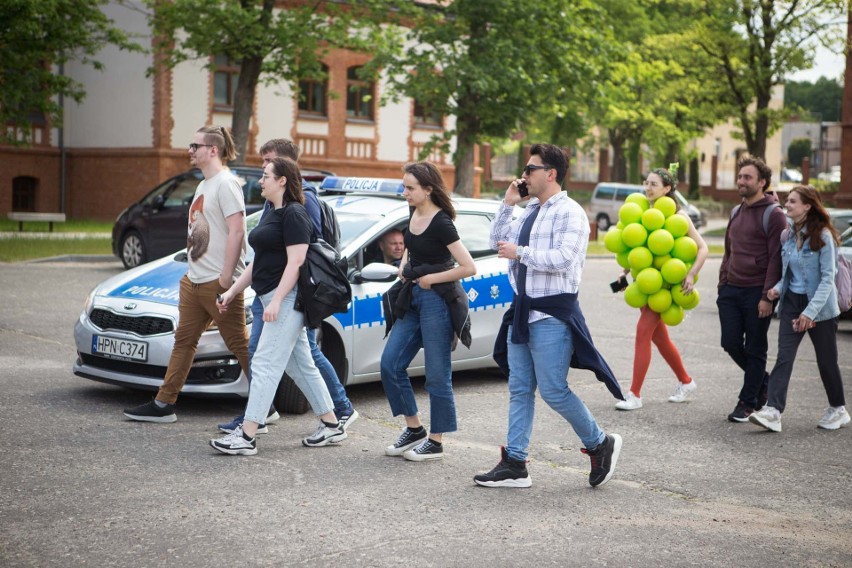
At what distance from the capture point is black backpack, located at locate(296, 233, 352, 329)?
683 cm

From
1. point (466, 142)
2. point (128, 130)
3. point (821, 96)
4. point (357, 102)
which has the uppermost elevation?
point (821, 96)

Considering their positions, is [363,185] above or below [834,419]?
above

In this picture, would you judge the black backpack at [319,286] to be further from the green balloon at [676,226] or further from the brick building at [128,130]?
the brick building at [128,130]

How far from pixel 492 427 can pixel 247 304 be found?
1.85m

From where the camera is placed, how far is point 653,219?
8.92m

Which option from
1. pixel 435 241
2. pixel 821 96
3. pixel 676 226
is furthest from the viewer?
pixel 821 96

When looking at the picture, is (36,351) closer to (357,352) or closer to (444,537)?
(357,352)

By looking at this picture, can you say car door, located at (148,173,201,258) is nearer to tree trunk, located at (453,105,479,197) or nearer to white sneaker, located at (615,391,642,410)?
white sneaker, located at (615,391,642,410)

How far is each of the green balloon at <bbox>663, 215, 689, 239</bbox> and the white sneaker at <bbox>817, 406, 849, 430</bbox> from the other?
1702mm

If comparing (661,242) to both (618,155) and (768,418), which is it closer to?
(768,418)

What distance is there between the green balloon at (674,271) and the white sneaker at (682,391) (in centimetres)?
86

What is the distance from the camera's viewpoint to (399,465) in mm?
6754

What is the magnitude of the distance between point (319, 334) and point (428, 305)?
1614 millimetres

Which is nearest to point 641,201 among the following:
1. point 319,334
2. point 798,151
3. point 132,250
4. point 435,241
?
point 319,334
